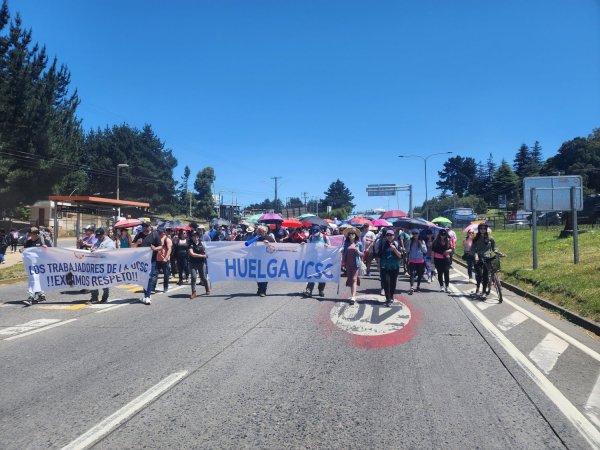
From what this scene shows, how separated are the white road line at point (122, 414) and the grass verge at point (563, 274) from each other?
7773mm

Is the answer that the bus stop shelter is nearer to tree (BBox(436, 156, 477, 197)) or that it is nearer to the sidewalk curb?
the sidewalk curb

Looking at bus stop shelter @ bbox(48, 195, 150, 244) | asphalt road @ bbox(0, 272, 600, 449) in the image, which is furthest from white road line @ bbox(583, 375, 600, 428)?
bus stop shelter @ bbox(48, 195, 150, 244)

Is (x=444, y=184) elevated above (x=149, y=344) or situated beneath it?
elevated above

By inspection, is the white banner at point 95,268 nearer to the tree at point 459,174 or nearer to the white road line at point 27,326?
the white road line at point 27,326

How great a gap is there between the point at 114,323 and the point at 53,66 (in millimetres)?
52382

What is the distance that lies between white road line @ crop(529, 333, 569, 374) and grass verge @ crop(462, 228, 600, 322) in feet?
6.09

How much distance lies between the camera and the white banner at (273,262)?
11.7 metres

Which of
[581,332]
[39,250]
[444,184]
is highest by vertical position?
[444,184]

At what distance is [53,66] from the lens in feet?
169

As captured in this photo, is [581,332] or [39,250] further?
[39,250]

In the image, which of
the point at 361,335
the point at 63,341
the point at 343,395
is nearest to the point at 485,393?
the point at 343,395

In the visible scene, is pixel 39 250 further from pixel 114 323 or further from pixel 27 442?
pixel 27 442

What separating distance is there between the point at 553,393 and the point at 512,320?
4.26m

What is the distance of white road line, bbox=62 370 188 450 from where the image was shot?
3.86m
